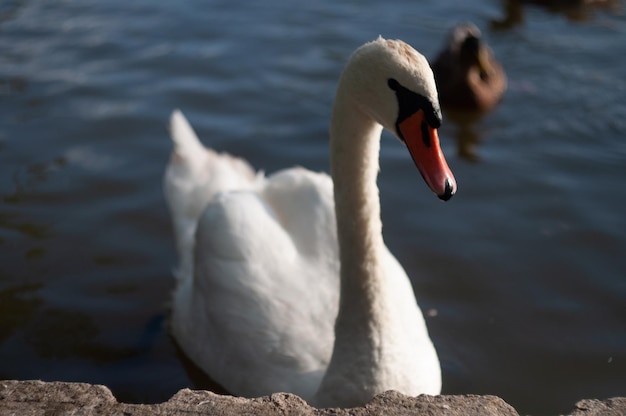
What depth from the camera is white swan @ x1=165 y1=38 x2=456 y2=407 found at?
12.3 feet

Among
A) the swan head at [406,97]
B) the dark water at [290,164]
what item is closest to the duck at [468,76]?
the dark water at [290,164]

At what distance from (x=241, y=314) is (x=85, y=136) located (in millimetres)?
4095

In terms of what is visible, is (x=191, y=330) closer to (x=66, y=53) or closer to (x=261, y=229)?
(x=261, y=229)

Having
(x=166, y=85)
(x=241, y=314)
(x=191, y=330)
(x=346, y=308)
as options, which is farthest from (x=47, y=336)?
(x=166, y=85)

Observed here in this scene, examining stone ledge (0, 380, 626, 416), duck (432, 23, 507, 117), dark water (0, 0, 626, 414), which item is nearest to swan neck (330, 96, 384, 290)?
stone ledge (0, 380, 626, 416)

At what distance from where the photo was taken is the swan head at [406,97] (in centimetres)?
359

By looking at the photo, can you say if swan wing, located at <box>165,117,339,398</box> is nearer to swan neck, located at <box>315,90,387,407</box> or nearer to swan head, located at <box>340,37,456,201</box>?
swan neck, located at <box>315,90,387,407</box>

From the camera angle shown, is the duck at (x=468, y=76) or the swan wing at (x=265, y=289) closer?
the swan wing at (x=265, y=289)

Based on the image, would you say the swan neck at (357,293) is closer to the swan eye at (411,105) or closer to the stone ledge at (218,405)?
the swan eye at (411,105)

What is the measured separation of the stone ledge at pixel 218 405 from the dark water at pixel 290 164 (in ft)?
6.98

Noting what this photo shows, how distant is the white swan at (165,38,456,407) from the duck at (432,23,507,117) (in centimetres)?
360

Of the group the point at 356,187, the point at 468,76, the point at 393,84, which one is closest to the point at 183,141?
the point at 356,187

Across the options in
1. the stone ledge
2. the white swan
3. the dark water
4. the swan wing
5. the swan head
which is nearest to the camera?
the stone ledge

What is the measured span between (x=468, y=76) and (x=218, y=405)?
6.82m
